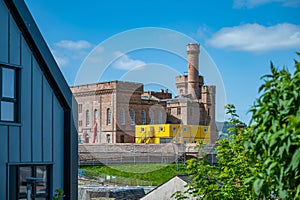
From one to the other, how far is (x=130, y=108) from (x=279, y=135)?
8339 cm

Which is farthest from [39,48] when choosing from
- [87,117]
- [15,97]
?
[87,117]

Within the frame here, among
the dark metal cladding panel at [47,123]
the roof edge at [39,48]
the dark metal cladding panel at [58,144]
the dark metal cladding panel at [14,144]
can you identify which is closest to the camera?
the dark metal cladding panel at [14,144]

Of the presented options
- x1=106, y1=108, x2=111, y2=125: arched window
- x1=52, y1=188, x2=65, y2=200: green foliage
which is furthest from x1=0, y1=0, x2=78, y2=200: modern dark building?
x1=106, y1=108, x2=111, y2=125: arched window

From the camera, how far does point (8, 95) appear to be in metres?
10.6

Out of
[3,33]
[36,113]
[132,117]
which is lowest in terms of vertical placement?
[36,113]

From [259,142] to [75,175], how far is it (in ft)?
26.3

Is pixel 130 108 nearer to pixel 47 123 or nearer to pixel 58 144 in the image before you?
pixel 58 144

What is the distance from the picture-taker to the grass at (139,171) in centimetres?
4990

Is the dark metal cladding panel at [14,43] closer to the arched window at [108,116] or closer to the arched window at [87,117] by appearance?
the arched window at [108,116]

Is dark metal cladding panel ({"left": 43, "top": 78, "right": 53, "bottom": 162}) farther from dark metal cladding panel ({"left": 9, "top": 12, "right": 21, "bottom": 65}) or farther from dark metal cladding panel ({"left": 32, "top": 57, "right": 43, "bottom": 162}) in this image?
dark metal cladding panel ({"left": 9, "top": 12, "right": 21, "bottom": 65})

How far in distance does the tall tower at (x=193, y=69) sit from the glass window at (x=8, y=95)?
91.3m

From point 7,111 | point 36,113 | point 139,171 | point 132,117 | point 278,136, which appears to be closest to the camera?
point 278,136

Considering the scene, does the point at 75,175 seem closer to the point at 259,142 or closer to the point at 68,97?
the point at 68,97

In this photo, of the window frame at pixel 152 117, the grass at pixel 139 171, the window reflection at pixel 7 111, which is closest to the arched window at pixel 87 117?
the window frame at pixel 152 117
